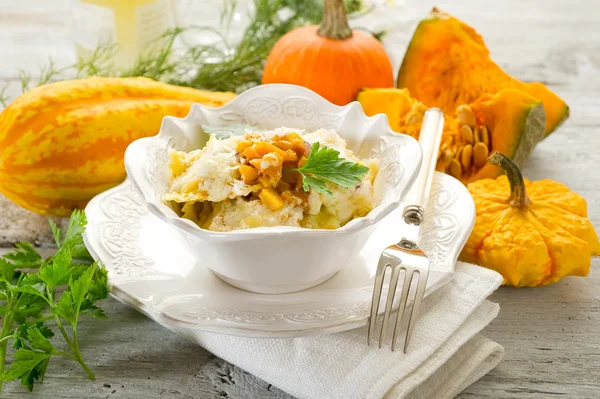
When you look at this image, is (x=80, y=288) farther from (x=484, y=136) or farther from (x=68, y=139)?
(x=484, y=136)

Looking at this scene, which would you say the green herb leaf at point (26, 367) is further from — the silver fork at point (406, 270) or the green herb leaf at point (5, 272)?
the silver fork at point (406, 270)

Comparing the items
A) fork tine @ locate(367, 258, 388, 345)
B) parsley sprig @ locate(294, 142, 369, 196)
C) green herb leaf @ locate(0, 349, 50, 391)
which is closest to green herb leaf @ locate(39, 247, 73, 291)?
green herb leaf @ locate(0, 349, 50, 391)

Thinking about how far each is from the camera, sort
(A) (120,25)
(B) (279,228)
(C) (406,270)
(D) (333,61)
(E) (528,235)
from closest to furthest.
Answer: (B) (279,228) < (C) (406,270) < (E) (528,235) < (D) (333,61) < (A) (120,25)

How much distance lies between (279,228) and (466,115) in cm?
105

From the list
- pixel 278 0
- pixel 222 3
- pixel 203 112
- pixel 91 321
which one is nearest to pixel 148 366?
pixel 91 321

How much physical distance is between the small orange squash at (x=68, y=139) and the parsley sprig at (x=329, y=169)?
0.78 meters

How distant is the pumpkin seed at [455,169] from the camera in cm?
214

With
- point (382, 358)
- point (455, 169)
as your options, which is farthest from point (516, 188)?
point (382, 358)

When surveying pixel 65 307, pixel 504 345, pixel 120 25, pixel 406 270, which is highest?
pixel 120 25

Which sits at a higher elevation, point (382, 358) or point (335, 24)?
point (335, 24)

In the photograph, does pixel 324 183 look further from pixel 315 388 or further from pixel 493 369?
A: pixel 493 369

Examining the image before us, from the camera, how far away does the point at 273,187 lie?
1.46 m

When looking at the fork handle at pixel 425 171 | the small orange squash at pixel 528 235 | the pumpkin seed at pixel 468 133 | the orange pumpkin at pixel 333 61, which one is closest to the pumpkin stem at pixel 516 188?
the small orange squash at pixel 528 235

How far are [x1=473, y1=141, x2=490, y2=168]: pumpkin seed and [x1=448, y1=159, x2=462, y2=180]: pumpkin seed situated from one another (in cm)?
6
